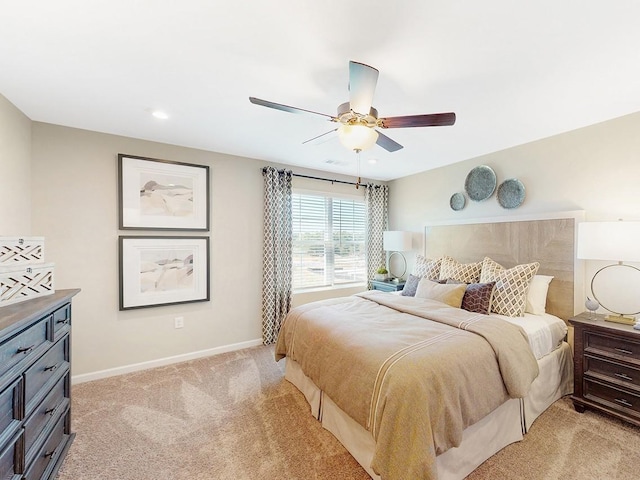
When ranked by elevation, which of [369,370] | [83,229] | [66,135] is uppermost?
[66,135]

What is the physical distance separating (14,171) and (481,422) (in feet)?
13.1

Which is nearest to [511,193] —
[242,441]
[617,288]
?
[617,288]

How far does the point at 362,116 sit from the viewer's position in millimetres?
1757

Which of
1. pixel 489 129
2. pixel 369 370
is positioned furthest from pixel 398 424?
pixel 489 129

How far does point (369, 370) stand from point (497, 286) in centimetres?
185

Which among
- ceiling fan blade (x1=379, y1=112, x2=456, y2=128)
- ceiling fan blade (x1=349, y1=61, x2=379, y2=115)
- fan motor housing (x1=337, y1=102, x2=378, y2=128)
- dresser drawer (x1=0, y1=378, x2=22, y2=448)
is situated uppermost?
ceiling fan blade (x1=349, y1=61, x2=379, y2=115)

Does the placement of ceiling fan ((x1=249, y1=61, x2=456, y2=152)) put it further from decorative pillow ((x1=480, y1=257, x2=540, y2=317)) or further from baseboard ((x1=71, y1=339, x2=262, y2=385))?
baseboard ((x1=71, y1=339, x2=262, y2=385))

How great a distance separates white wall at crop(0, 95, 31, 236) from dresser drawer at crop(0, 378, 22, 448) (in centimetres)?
151

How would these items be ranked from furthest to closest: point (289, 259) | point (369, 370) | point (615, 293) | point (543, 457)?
point (289, 259) → point (615, 293) → point (543, 457) → point (369, 370)

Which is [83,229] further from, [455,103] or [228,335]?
[455,103]

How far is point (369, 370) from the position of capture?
1.63 meters

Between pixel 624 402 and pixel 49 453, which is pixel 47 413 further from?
pixel 624 402

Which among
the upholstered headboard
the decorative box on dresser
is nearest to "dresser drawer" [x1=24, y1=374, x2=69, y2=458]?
the decorative box on dresser

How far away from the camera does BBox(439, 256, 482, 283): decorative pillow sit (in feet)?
10.3
